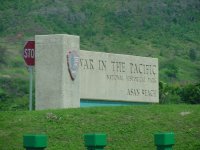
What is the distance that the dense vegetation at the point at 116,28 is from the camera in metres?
47.9

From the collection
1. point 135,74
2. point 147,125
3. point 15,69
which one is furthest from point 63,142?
point 15,69

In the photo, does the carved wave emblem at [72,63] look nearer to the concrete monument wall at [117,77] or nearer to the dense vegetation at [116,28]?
the concrete monument wall at [117,77]

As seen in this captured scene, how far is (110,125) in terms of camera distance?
677 inches

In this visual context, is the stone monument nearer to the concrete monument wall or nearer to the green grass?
the concrete monument wall

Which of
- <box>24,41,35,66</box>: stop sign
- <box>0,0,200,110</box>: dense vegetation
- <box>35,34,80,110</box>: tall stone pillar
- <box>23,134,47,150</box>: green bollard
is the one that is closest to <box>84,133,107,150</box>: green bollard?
<box>23,134,47,150</box>: green bollard

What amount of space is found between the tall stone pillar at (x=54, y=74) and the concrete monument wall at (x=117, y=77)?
1.26m

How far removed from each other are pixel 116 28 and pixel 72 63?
31.4 metres

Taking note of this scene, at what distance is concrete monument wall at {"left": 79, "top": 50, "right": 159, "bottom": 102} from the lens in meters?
25.0

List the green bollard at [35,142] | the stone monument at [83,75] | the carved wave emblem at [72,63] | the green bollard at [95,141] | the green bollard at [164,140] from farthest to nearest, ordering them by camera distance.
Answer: the carved wave emblem at [72,63] → the stone monument at [83,75] → the green bollard at [164,140] → the green bollard at [95,141] → the green bollard at [35,142]

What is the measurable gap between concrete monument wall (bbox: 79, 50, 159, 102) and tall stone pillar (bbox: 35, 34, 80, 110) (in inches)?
49.6

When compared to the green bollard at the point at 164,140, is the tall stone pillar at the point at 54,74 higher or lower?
higher

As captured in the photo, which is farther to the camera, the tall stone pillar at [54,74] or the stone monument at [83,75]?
the stone monument at [83,75]

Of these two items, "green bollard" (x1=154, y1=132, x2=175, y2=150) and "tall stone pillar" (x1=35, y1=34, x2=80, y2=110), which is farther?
"tall stone pillar" (x1=35, y1=34, x2=80, y2=110)

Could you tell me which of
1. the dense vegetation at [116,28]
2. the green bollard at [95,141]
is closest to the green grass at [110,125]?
the green bollard at [95,141]
